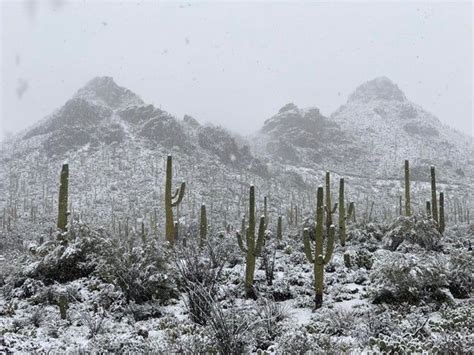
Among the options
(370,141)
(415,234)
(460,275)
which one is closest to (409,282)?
(460,275)

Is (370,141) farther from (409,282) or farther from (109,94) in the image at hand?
(409,282)

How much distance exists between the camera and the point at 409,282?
29.9 feet

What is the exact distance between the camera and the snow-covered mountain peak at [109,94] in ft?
441

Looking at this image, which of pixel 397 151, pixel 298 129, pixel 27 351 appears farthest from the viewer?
pixel 298 129

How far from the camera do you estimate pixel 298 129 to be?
14638cm

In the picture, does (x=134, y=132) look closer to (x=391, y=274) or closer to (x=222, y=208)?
(x=222, y=208)

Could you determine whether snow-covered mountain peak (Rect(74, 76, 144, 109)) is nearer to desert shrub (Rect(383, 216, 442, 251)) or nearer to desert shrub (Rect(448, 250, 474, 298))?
desert shrub (Rect(383, 216, 442, 251))

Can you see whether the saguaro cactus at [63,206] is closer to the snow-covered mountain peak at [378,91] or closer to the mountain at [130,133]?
the mountain at [130,133]

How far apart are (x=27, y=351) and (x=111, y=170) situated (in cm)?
8445

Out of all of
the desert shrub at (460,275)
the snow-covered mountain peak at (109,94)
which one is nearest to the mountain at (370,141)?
the snow-covered mountain peak at (109,94)

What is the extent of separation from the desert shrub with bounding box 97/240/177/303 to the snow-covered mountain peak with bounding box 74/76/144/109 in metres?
125

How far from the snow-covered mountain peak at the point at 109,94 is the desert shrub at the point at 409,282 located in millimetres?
127620

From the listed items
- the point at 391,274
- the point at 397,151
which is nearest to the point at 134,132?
the point at 397,151

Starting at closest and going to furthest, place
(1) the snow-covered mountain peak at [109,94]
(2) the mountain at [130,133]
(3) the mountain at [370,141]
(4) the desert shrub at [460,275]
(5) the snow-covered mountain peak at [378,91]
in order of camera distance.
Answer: (4) the desert shrub at [460,275]
(2) the mountain at [130,133]
(3) the mountain at [370,141]
(1) the snow-covered mountain peak at [109,94]
(5) the snow-covered mountain peak at [378,91]
